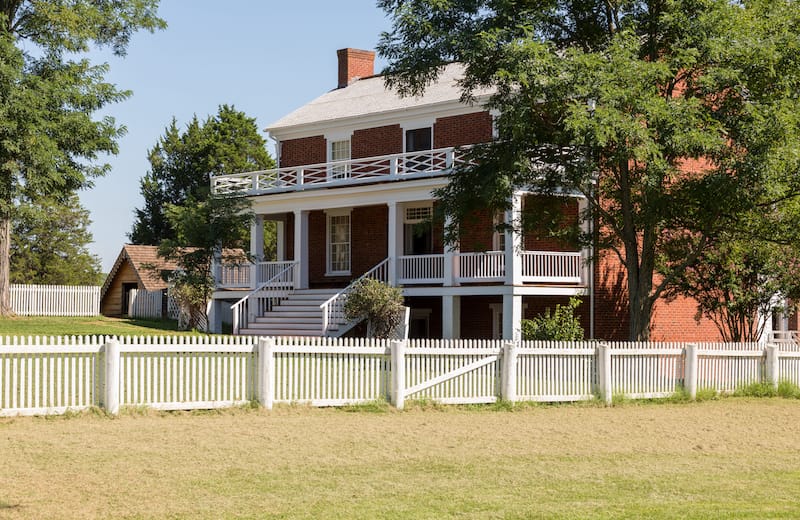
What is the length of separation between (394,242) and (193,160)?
3316cm

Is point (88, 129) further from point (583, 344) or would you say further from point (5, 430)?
point (5, 430)

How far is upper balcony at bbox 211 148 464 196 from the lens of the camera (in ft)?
100

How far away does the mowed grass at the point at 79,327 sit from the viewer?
Result: 96.6 ft

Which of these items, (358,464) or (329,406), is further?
(329,406)

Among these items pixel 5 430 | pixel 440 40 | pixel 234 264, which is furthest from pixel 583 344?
pixel 234 264

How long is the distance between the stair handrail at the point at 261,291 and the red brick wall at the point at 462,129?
5672 millimetres

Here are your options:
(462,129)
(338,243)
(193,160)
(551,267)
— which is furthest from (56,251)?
(551,267)

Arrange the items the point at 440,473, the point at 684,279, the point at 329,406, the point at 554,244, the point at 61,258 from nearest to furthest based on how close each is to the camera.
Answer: the point at 440,473 → the point at 329,406 → the point at 684,279 → the point at 554,244 → the point at 61,258

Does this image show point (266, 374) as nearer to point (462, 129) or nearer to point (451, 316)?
point (451, 316)

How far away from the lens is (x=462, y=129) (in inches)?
1277

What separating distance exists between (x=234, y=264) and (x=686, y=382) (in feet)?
57.1

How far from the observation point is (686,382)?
63.0 feet

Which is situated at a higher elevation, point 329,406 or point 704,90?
point 704,90

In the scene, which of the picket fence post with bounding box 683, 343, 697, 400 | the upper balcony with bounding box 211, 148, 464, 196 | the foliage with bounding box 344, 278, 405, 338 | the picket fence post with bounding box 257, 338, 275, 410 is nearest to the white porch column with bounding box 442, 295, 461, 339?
the foliage with bounding box 344, 278, 405, 338
